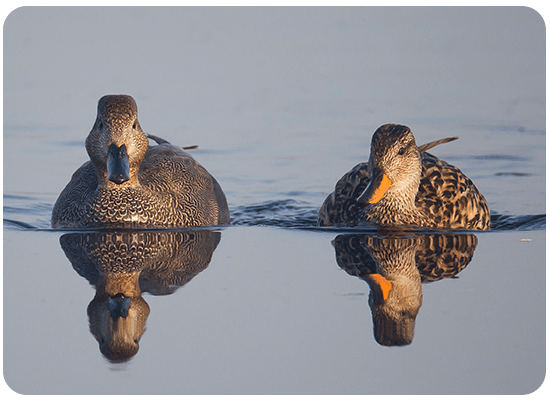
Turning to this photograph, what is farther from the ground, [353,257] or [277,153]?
[277,153]

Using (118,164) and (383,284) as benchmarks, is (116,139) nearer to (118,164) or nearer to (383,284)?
(118,164)

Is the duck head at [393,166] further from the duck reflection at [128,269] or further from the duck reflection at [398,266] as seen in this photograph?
the duck reflection at [128,269]

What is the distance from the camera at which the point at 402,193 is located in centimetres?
787

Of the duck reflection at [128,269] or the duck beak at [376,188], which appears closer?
the duck reflection at [128,269]

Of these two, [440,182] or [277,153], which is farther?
[277,153]

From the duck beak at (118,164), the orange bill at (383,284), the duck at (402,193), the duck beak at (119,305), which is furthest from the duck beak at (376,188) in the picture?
the duck beak at (119,305)

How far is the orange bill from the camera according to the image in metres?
5.93

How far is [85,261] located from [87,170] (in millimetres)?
2177

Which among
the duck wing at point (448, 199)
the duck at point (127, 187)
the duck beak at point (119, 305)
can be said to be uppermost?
the duck at point (127, 187)

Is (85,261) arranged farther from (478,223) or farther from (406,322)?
(478,223)

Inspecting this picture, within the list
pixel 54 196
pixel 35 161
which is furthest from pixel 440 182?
pixel 35 161

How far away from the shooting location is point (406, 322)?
5457mm

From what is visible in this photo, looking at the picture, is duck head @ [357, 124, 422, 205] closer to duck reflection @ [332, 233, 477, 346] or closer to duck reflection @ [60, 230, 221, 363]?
duck reflection @ [332, 233, 477, 346]

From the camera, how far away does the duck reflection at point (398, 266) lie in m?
5.47
